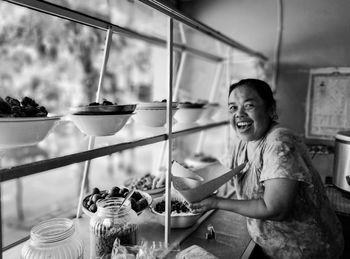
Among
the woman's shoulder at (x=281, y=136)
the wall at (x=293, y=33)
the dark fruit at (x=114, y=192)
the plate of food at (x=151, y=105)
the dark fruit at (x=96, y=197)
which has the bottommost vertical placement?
the dark fruit at (x=96, y=197)

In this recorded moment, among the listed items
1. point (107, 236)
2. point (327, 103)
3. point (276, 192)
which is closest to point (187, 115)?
point (276, 192)

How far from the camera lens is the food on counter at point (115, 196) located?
1.22 meters

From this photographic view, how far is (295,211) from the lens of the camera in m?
1.15

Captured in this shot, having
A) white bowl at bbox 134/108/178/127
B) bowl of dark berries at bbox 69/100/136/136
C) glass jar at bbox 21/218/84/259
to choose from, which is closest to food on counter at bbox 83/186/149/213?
glass jar at bbox 21/218/84/259

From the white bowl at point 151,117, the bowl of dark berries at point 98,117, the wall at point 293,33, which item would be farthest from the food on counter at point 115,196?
the wall at point 293,33

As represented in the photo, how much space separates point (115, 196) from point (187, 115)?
1.71 ft

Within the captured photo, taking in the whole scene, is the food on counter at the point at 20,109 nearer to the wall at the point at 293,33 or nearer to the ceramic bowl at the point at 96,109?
the ceramic bowl at the point at 96,109

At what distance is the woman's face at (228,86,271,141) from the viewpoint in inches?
48.1

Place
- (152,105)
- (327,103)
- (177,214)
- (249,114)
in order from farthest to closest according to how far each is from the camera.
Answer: (327,103), (177,214), (249,114), (152,105)

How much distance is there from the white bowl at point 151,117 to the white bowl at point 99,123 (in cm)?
21

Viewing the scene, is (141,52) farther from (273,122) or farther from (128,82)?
(273,122)

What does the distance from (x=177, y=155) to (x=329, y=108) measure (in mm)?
1375

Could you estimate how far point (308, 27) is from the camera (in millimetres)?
2182

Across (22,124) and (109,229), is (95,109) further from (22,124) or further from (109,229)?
(109,229)
